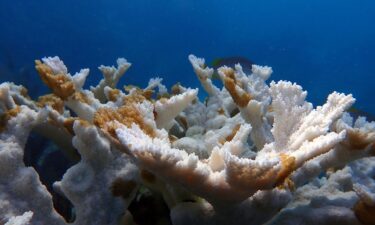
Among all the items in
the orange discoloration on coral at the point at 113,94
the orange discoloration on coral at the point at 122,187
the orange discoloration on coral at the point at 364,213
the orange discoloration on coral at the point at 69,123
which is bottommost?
the orange discoloration on coral at the point at 364,213

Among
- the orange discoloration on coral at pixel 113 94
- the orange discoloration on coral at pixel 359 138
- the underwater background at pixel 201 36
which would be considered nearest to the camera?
the orange discoloration on coral at pixel 359 138

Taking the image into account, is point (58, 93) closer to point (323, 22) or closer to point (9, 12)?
point (9, 12)

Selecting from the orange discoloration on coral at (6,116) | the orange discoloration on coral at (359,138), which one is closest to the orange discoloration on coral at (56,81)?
the orange discoloration on coral at (6,116)

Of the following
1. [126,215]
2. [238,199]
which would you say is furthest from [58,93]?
[238,199]

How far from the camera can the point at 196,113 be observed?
2.98 meters

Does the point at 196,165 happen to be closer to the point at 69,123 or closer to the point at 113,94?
the point at 69,123

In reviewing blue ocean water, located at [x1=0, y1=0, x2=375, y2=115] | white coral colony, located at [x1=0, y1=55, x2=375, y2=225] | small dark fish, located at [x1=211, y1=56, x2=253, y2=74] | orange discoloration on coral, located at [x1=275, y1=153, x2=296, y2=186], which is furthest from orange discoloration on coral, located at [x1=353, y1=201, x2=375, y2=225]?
blue ocean water, located at [x1=0, y1=0, x2=375, y2=115]

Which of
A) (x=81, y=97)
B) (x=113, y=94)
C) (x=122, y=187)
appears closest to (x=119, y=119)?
(x=122, y=187)

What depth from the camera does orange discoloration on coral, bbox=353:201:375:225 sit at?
174 centimetres

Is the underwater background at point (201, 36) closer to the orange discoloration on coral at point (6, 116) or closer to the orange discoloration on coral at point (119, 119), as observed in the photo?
the orange discoloration on coral at point (6, 116)

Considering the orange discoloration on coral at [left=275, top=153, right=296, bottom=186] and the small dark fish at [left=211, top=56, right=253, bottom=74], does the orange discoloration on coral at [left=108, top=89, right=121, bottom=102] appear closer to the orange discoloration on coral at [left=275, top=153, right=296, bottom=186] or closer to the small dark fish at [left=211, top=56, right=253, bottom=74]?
the orange discoloration on coral at [left=275, top=153, right=296, bottom=186]

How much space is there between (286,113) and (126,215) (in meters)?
0.96

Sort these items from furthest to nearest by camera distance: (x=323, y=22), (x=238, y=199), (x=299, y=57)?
(x=323, y=22) < (x=299, y=57) < (x=238, y=199)

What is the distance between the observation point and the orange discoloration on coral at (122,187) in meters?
1.87
